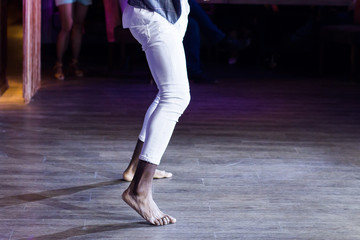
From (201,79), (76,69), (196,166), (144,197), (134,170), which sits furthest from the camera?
(76,69)

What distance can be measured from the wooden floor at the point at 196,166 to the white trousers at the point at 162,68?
1.14 feet

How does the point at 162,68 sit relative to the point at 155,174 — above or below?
above

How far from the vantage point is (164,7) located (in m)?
2.61

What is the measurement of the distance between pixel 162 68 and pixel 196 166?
3.60ft

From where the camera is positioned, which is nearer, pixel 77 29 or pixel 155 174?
pixel 155 174

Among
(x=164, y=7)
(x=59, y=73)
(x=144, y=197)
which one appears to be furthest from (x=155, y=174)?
(x=59, y=73)

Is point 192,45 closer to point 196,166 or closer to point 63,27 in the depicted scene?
point 63,27

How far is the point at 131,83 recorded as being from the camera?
645 centimetres

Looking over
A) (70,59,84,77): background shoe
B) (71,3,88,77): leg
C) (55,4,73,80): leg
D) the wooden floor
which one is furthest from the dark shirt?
(70,59,84,77): background shoe

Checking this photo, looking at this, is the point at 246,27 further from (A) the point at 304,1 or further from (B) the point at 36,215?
(B) the point at 36,215

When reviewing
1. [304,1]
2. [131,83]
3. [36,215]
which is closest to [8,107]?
[131,83]

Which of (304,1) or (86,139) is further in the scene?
(304,1)

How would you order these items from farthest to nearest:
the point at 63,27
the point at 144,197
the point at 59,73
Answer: the point at 59,73 → the point at 63,27 → the point at 144,197

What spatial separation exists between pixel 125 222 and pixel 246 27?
217 inches
